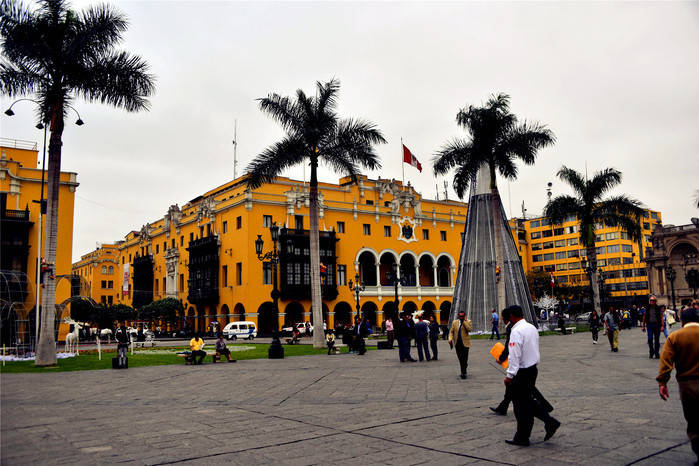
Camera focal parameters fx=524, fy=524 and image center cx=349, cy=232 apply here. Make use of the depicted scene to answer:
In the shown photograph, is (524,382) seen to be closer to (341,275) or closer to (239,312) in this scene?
(239,312)

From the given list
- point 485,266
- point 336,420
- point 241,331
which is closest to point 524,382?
point 336,420

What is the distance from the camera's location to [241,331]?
4091 centimetres

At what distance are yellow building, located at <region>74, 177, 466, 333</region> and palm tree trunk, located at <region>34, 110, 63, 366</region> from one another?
77.3ft

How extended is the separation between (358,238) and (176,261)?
68.3 feet

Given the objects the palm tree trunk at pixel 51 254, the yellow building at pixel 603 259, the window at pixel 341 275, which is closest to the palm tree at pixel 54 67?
the palm tree trunk at pixel 51 254

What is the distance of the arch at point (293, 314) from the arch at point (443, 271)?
1891cm

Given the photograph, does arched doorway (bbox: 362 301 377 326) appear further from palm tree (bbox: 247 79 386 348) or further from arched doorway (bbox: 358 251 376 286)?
palm tree (bbox: 247 79 386 348)

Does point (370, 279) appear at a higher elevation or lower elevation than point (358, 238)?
lower

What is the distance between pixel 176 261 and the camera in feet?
190

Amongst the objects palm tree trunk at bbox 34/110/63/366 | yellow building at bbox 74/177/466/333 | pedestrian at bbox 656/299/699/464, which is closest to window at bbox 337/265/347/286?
A: yellow building at bbox 74/177/466/333

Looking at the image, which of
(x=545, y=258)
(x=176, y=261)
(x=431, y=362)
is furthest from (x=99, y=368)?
(x=545, y=258)

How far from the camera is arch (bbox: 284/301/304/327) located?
158 ft

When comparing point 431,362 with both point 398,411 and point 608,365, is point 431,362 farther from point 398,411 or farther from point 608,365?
point 398,411

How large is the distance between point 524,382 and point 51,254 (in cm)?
1687
